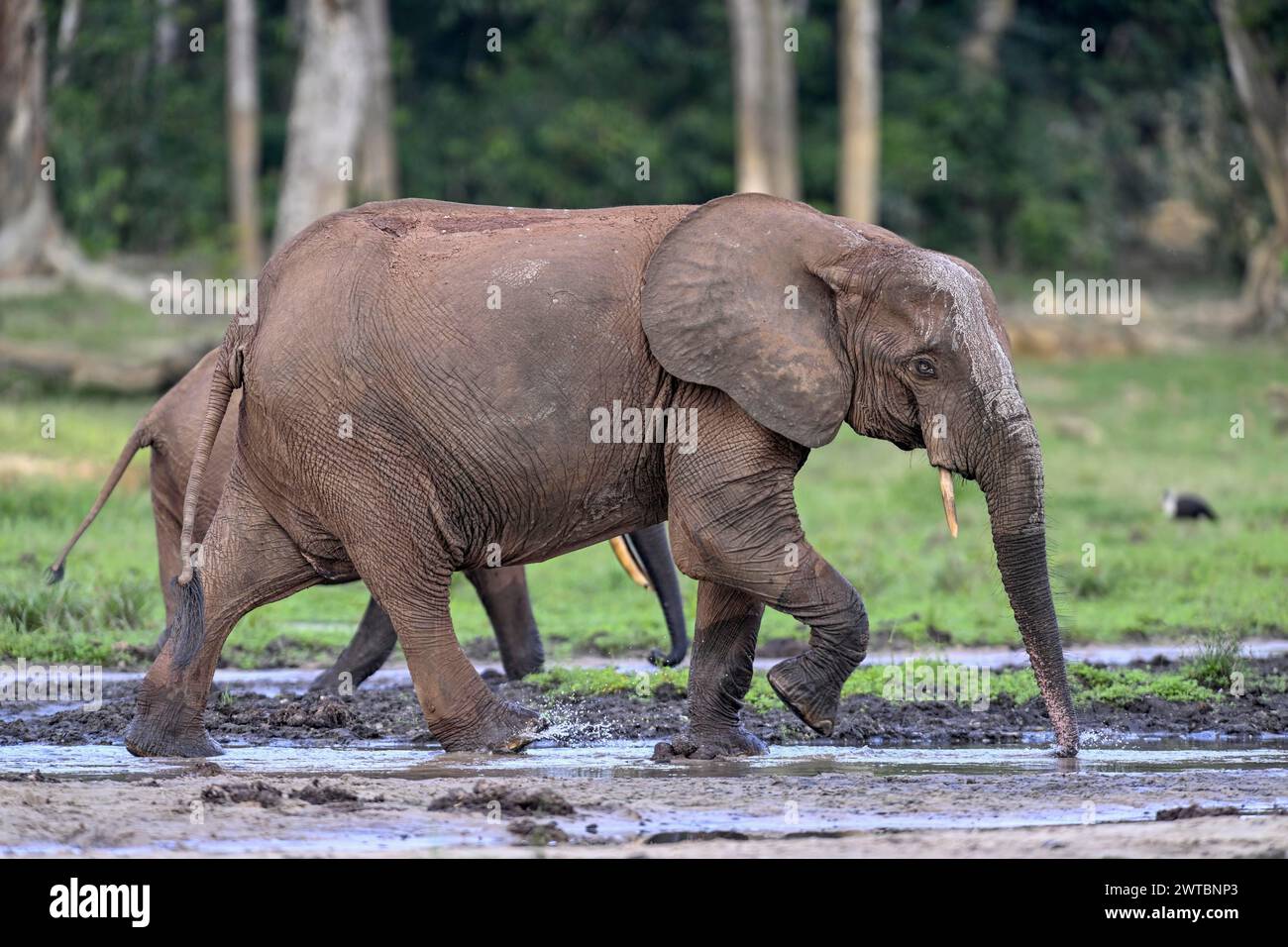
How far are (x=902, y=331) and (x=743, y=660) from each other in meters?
1.49

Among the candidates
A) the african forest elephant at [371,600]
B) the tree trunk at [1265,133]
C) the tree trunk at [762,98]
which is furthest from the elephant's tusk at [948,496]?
the tree trunk at [762,98]

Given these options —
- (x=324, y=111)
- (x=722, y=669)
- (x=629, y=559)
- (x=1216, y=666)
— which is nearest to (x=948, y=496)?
(x=722, y=669)

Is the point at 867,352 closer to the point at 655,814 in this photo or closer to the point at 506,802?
the point at 655,814

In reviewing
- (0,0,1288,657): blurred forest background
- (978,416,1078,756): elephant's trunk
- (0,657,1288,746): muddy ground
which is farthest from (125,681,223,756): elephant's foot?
(0,0,1288,657): blurred forest background

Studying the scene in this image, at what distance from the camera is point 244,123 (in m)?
30.8

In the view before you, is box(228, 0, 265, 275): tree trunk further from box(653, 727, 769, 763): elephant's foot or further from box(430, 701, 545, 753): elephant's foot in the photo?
box(653, 727, 769, 763): elephant's foot

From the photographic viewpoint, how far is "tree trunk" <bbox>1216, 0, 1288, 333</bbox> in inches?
1042

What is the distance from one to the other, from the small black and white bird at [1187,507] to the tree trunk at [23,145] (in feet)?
51.9

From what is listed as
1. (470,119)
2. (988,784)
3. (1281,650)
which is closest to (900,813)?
(988,784)

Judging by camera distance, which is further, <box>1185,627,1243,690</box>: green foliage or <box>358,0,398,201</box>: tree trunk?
<box>358,0,398,201</box>: tree trunk

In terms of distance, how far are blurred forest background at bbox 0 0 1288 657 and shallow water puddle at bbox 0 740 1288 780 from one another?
8112 mm

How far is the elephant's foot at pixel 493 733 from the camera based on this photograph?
838 cm

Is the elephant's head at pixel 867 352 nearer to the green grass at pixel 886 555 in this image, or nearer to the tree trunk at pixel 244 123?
the green grass at pixel 886 555

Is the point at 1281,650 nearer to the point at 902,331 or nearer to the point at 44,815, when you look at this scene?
the point at 902,331
